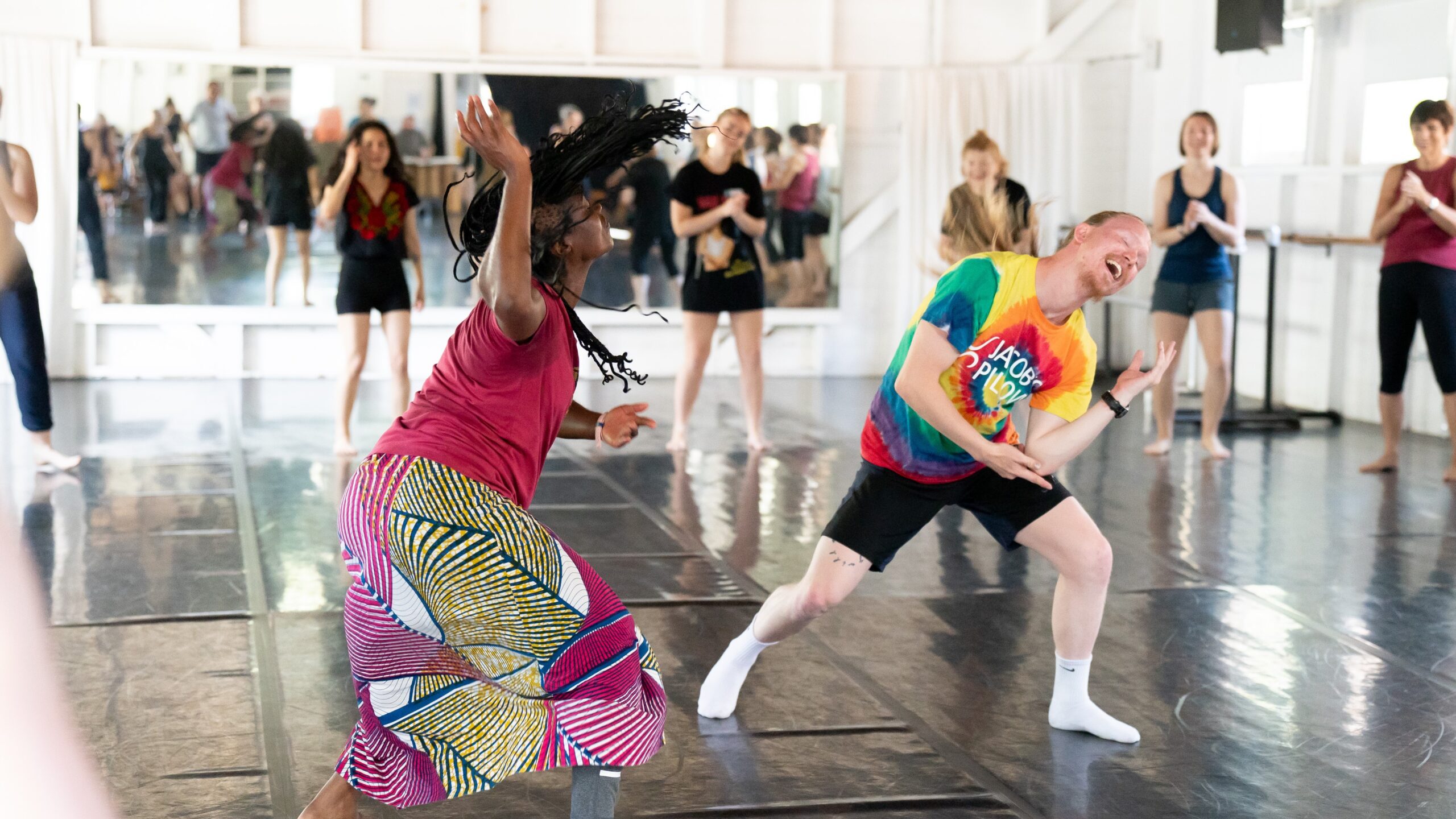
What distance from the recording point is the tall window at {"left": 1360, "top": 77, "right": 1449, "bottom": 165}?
848 cm

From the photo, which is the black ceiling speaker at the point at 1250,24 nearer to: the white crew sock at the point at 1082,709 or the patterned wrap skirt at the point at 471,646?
the white crew sock at the point at 1082,709

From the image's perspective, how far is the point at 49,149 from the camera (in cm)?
987

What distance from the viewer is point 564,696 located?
242 centimetres

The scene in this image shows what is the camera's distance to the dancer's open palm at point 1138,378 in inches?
121

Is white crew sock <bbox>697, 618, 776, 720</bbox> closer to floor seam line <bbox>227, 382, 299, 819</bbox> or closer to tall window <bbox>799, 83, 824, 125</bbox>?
floor seam line <bbox>227, 382, 299, 819</bbox>

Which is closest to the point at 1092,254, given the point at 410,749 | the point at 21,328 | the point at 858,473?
the point at 858,473

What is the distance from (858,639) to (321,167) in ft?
23.7

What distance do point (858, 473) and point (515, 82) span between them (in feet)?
25.1

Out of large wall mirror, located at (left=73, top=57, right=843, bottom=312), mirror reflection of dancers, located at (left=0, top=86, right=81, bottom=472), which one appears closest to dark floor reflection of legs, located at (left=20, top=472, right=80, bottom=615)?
mirror reflection of dancers, located at (left=0, top=86, right=81, bottom=472)


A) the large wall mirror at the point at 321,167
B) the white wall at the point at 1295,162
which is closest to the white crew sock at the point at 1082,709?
the white wall at the point at 1295,162

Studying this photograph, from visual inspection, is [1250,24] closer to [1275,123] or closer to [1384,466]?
[1275,123]

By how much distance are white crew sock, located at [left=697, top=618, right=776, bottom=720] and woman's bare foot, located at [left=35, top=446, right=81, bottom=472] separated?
4295 millimetres

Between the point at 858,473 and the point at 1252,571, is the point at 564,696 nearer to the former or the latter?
the point at 858,473

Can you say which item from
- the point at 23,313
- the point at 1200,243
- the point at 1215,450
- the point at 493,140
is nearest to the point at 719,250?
the point at 1200,243
